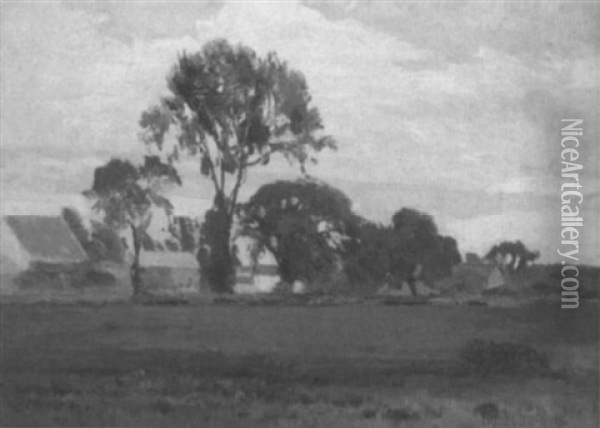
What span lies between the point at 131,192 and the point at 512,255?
2267mm

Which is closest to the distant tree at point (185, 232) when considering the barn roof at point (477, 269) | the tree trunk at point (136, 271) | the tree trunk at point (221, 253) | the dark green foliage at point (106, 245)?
the tree trunk at point (221, 253)

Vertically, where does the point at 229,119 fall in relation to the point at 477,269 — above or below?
above

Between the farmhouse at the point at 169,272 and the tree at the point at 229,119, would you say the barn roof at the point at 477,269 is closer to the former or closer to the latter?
the tree at the point at 229,119

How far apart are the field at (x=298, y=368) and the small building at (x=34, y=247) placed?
0.77 feet

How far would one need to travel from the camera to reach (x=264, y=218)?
5.30 meters

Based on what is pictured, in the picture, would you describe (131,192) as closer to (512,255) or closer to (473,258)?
(473,258)

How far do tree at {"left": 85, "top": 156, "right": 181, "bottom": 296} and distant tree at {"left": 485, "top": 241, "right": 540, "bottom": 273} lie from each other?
6.22 ft

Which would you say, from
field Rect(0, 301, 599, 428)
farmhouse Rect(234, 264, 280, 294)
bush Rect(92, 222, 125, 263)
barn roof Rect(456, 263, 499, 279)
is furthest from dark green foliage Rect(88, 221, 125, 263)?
barn roof Rect(456, 263, 499, 279)

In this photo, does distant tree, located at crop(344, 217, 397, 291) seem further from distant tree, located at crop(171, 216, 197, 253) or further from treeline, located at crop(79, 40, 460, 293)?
distant tree, located at crop(171, 216, 197, 253)

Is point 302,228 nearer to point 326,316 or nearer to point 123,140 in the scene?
point 326,316

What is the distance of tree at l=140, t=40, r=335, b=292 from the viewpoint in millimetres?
5312

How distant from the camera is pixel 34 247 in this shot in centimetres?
522

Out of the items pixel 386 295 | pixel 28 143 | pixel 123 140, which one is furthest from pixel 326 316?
pixel 28 143

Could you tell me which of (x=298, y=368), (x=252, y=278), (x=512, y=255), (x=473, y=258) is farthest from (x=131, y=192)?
(x=512, y=255)
